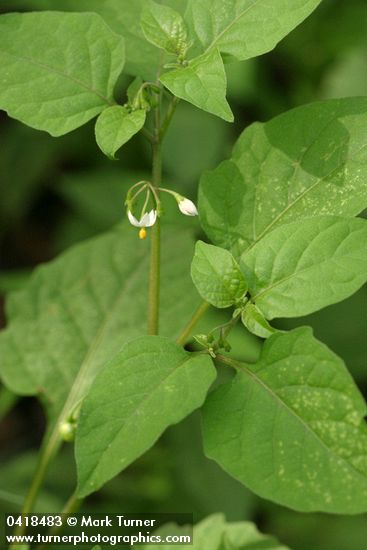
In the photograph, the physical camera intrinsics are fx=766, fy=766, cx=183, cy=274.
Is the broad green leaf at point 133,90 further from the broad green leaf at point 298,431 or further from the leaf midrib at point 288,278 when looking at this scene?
the broad green leaf at point 298,431

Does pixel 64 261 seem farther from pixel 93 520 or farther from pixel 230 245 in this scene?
pixel 93 520

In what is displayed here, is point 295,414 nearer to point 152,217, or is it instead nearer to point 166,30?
point 152,217

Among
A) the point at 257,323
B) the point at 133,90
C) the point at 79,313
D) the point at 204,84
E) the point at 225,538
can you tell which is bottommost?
the point at 225,538

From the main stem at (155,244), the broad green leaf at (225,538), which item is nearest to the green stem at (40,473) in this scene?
the broad green leaf at (225,538)

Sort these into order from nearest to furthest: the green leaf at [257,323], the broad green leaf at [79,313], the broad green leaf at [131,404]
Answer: the broad green leaf at [131,404], the green leaf at [257,323], the broad green leaf at [79,313]

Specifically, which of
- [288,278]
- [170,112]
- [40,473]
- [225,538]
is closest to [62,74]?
[170,112]

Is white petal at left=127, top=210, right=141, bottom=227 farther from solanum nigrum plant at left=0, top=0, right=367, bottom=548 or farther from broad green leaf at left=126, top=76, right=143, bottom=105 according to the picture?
broad green leaf at left=126, top=76, right=143, bottom=105
